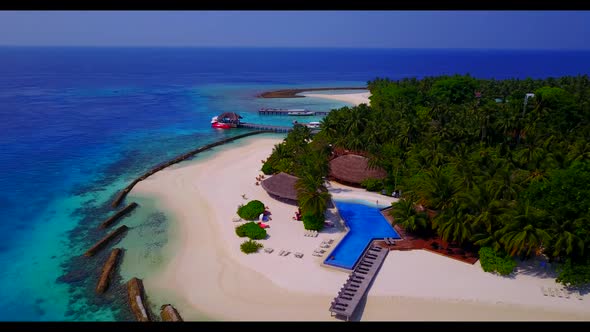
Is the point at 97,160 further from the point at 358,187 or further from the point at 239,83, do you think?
the point at 239,83

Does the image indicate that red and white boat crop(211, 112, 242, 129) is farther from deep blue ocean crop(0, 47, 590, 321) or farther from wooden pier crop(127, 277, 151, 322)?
wooden pier crop(127, 277, 151, 322)

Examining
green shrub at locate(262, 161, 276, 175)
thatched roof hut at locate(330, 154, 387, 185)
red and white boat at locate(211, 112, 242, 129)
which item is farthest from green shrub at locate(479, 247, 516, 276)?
red and white boat at locate(211, 112, 242, 129)

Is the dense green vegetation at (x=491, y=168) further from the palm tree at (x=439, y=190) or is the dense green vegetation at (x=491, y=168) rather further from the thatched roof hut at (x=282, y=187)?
the thatched roof hut at (x=282, y=187)

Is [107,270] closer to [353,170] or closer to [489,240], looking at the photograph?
[353,170]

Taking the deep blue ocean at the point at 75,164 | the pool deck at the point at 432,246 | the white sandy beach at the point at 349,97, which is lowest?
the deep blue ocean at the point at 75,164

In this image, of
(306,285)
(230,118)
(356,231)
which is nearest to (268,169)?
(356,231)

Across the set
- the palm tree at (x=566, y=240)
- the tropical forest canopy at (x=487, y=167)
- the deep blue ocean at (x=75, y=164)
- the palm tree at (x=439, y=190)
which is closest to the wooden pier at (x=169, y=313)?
the deep blue ocean at (x=75, y=164)
